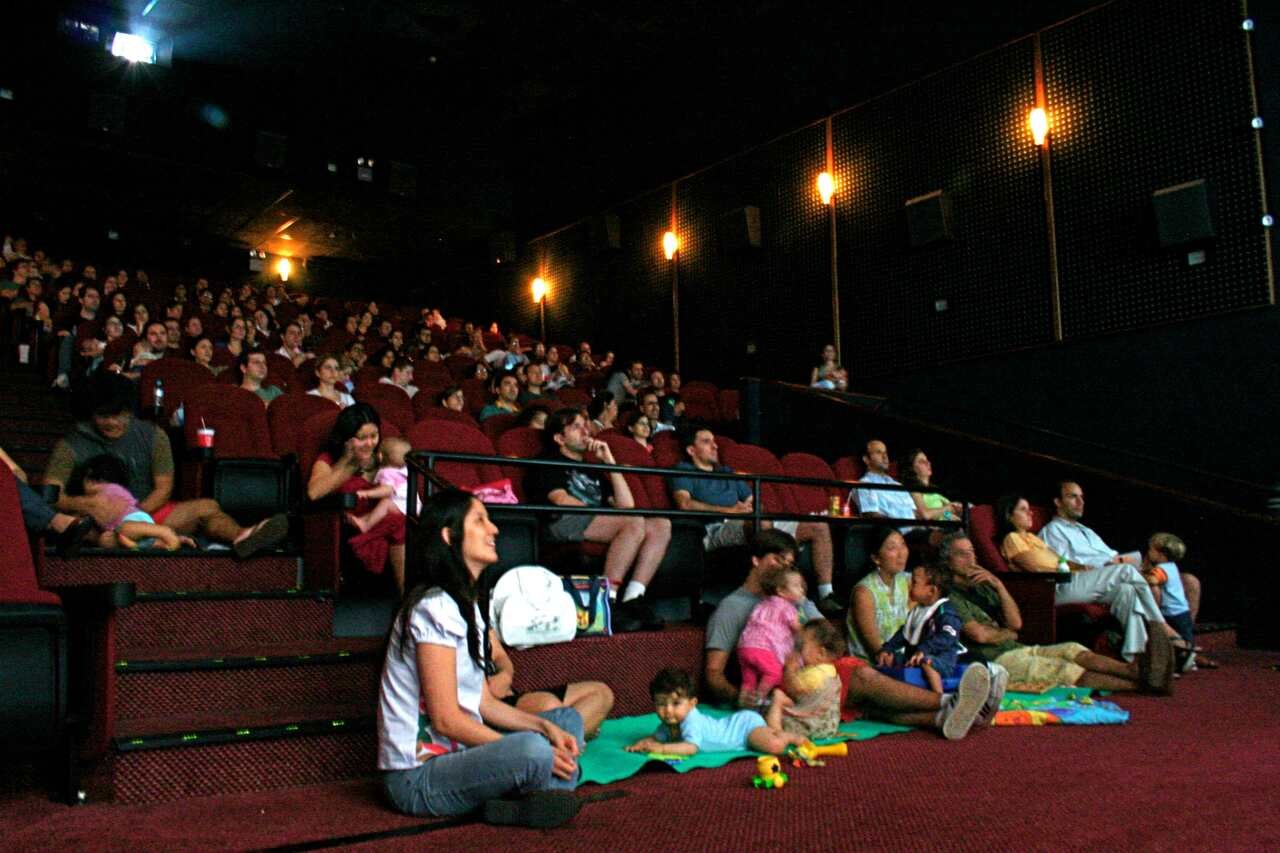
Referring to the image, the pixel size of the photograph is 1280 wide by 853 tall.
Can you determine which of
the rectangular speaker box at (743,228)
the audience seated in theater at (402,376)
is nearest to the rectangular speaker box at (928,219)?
the rectangular speaker box at (743,228)

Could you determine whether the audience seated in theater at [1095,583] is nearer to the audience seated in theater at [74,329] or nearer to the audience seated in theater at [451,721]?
the audience seated in theater at [451,721]

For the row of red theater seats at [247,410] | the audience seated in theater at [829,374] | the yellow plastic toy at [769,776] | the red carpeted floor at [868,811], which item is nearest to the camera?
the red carpeted floor at [868,811]

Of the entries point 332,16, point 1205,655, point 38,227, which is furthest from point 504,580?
point 38,227

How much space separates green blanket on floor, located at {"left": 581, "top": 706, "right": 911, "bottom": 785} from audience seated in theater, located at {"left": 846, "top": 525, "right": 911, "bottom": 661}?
1.35 feet

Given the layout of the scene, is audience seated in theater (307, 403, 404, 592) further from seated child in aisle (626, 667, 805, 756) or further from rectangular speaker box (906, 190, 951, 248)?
rectangular speaker box (906, 190, 951, 248)

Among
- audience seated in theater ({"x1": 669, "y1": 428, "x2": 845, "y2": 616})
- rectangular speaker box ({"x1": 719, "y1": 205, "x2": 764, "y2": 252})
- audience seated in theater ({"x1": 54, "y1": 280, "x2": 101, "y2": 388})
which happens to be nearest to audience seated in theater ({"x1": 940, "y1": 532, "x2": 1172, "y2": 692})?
audience seated in theater ({"x1": 669, "y1": 428, "x2": 845, "y2": 616})

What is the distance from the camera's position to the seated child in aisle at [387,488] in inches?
131

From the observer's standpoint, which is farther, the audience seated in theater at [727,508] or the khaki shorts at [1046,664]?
the audience seated in theater at [727,508]

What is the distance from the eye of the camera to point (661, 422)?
747 cm

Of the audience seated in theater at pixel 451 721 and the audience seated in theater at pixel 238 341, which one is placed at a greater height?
the audience seated in theater at pixel 238 341

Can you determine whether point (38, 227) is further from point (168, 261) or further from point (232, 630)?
point (232, 630)

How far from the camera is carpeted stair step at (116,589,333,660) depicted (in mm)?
2795

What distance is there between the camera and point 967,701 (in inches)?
122

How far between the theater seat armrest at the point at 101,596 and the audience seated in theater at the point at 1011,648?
3.14 m
